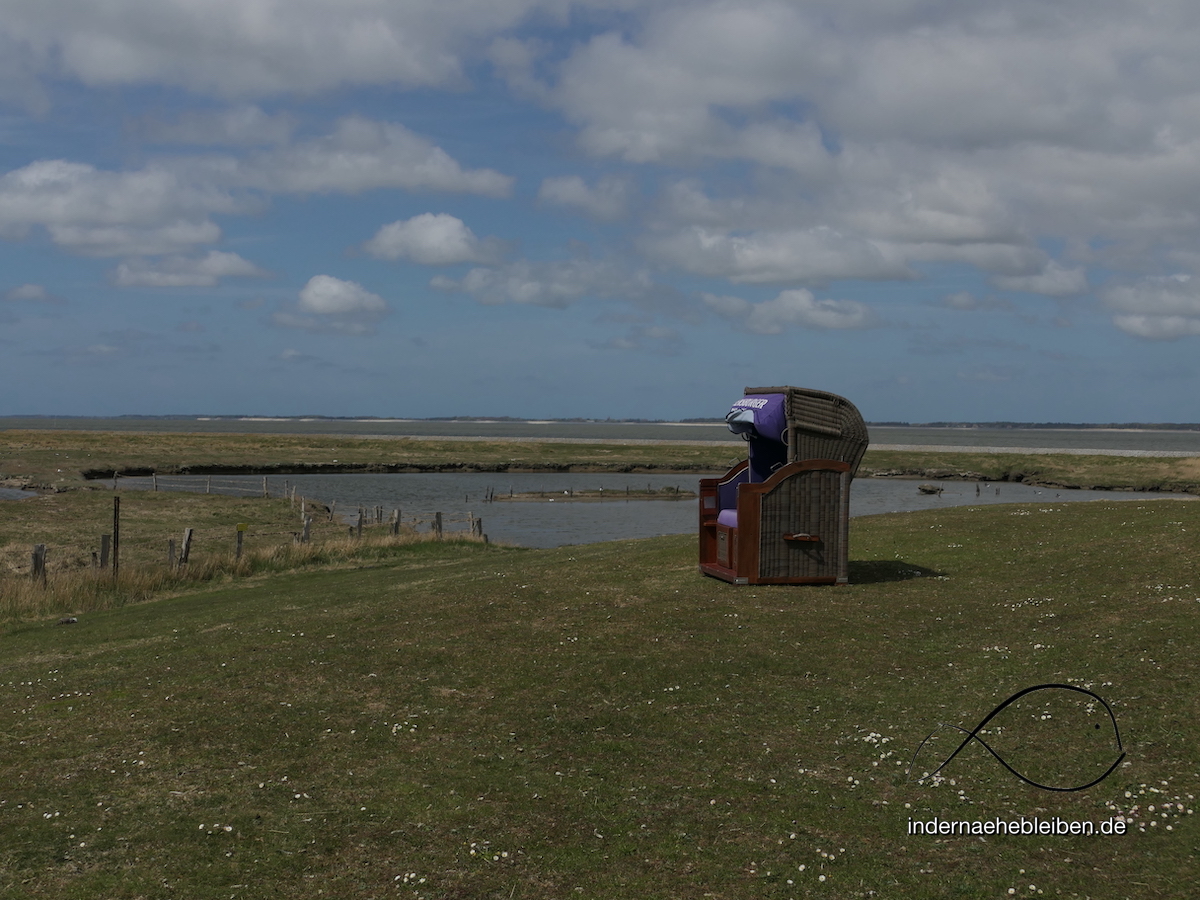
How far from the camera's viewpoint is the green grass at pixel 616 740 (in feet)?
27.5

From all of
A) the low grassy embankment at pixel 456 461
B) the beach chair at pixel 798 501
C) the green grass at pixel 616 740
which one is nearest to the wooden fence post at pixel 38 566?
the green grass at pixel 616 740

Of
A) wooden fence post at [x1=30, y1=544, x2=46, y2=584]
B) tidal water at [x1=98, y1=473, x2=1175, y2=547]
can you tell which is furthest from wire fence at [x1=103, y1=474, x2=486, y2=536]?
wooden fence post at [x1=30, y1=544, x2=46, y2=584]

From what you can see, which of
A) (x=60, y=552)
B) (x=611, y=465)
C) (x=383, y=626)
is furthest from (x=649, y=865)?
(x=611, y=465)

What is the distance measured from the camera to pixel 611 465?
123 m

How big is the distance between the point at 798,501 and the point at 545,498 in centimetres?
6499

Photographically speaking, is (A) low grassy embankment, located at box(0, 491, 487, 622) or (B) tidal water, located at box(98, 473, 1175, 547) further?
(B) tidal water, located at box(98, 473, 1175, 547)

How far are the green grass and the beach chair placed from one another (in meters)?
0.55

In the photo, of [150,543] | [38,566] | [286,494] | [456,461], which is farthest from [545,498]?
[38,566]

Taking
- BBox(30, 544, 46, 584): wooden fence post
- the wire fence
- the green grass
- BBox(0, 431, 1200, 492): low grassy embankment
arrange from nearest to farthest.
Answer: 1. the green grass
2. BBox(30, 544, 46, 584): wooden fence post
3. the wire fence
4. BBox(0, 431, 1200, 492): low grassy embankment

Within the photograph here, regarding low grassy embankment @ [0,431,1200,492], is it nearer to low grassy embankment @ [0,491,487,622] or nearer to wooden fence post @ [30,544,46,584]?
low grassy embankment @ [0,491,487,622]

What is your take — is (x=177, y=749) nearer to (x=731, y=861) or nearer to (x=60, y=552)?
(x=731, y=861)

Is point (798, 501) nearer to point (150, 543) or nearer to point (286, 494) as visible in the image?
point (150, 543)

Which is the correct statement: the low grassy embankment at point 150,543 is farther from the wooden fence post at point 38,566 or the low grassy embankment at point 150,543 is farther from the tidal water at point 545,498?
the tidal water at point 545,498

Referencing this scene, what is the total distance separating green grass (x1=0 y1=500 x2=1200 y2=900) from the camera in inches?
329
